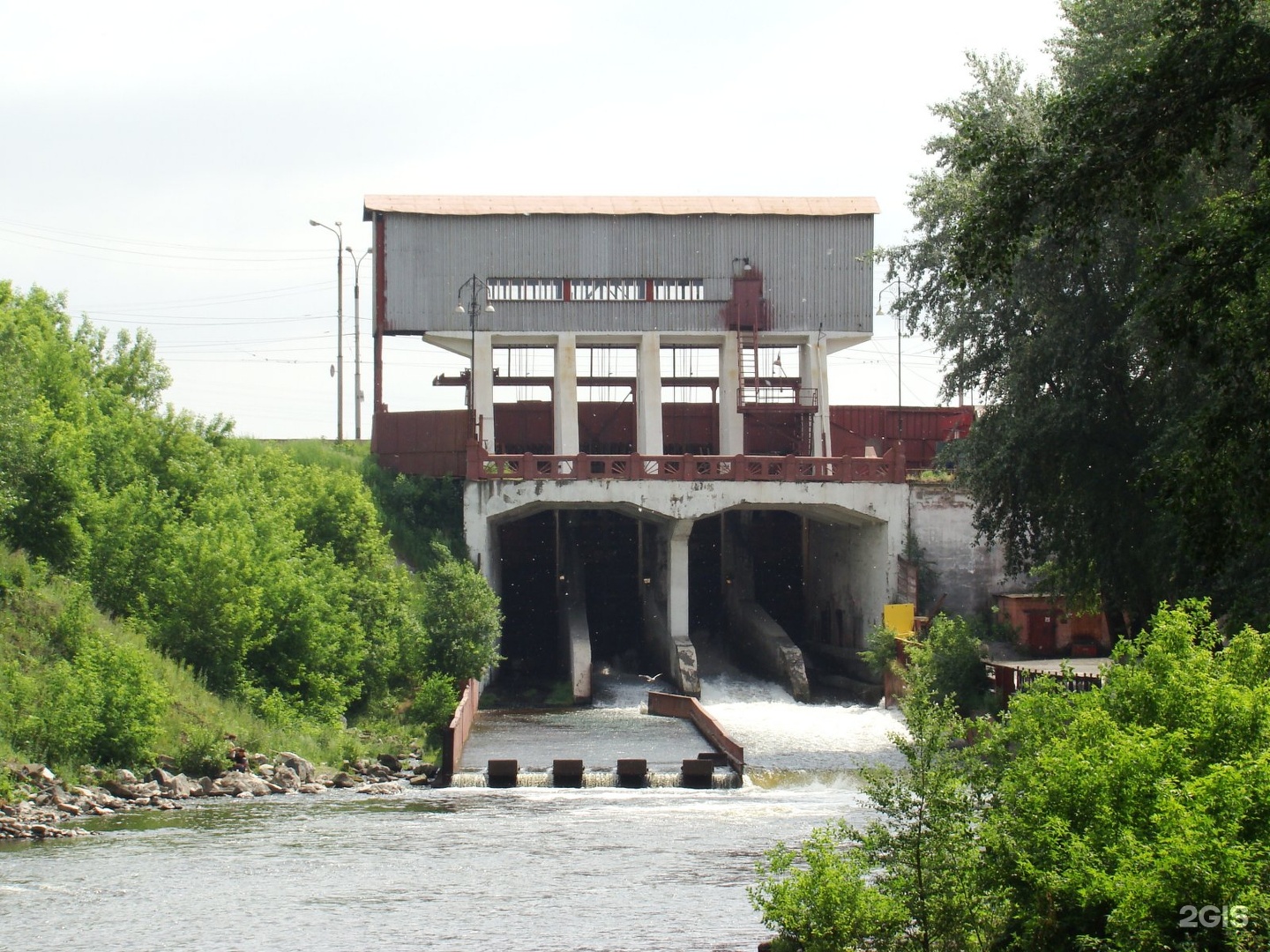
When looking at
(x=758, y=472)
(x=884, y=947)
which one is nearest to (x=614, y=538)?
(x=758, y=472)

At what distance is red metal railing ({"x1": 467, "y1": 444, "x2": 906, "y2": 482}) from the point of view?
41.5m

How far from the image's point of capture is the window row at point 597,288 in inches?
1794

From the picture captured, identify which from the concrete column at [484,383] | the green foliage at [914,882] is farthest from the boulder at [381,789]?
the concrete column at [484,383]

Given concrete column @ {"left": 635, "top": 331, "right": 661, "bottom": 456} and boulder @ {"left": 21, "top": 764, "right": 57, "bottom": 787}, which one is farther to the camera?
concrete column @ {"left": 635, "top": 331, "right": 661, "bottom": 456}

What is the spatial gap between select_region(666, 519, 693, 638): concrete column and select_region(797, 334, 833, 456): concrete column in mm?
6242

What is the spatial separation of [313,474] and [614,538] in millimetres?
13148

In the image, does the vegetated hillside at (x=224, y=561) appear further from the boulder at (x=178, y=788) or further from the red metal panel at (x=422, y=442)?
the red metal panel at (x=422, y=442)

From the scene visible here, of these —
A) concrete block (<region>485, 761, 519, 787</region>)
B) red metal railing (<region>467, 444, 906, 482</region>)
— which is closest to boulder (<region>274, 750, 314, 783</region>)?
concrete block (<region>485, 761, 519, 787</region>)

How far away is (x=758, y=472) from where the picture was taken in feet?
138

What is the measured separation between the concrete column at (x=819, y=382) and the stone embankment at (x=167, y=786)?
62.5 feet

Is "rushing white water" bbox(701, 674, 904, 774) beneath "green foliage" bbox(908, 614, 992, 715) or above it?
beneath

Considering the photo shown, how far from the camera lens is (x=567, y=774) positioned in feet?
93.7

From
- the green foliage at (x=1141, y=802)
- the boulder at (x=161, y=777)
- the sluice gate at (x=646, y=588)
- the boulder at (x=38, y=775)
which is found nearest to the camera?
the green foliage at (x=1141, y=802)

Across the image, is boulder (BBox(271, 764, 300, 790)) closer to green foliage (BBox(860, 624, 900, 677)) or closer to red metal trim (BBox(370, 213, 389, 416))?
green foliage (BBox(860, 624, 900, 677))
